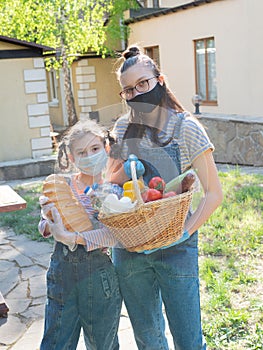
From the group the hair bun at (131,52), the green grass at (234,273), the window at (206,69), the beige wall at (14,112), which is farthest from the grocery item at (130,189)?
the window at (206,69)

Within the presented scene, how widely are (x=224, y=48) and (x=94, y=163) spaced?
11239 millimetres

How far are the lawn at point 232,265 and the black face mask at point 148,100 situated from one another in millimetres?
1628

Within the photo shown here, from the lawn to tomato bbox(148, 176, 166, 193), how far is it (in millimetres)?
1507

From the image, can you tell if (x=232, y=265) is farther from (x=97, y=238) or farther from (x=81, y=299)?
(x=97, y=238)

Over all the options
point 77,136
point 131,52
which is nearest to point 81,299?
point 77,136

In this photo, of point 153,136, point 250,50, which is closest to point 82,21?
point 250,50

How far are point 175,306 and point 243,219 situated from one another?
11.4ft

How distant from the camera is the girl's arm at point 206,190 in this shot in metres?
2.22

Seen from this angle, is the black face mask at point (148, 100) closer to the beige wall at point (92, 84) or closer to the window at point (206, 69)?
the window at point (206, 69)

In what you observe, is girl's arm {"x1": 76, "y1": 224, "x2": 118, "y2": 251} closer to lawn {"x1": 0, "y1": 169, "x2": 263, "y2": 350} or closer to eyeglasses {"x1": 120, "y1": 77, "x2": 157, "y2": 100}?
eyeglasses {"x1": 120, "y1": 77, "x2": 157, "y2": 100}

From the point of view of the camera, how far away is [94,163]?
7.10ft

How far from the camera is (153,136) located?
2.21m

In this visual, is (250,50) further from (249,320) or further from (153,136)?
(153,136)

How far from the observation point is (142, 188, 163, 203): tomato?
201cm
